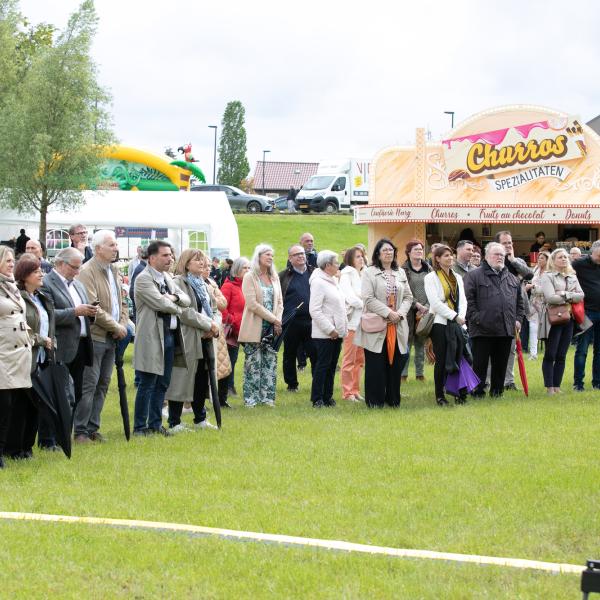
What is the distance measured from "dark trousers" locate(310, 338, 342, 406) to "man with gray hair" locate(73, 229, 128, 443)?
324cm

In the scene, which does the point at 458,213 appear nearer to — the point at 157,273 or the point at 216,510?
the point at 157,273

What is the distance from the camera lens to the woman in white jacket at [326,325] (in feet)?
42.6

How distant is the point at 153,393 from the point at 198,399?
0.74m

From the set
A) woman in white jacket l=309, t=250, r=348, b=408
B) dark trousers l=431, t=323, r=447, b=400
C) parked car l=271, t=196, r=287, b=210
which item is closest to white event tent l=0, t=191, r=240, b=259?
woman in white jacket l=309, t=250, r=348, b=408

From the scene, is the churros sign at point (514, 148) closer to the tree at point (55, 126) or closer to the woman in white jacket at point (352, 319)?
the tree at point (55, 126)

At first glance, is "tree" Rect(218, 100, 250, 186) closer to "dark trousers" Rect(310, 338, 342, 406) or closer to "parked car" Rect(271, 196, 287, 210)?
"parked car" Rect(271, 196, 287, 210)

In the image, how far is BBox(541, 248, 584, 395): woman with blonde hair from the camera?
45.6ft

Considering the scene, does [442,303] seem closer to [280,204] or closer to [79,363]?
[79,363]

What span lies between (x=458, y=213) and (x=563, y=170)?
2.90 meters

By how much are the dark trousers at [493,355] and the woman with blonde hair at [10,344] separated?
20.8 feet

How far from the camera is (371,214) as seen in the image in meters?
28.7

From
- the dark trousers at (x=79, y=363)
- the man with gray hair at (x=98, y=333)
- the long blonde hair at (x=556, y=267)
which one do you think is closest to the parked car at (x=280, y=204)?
the long blonde hair at (x=556, y=267)

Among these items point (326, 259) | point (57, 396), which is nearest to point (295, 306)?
point (326, 259)

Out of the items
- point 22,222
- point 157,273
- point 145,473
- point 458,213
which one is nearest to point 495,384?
point 157,273
